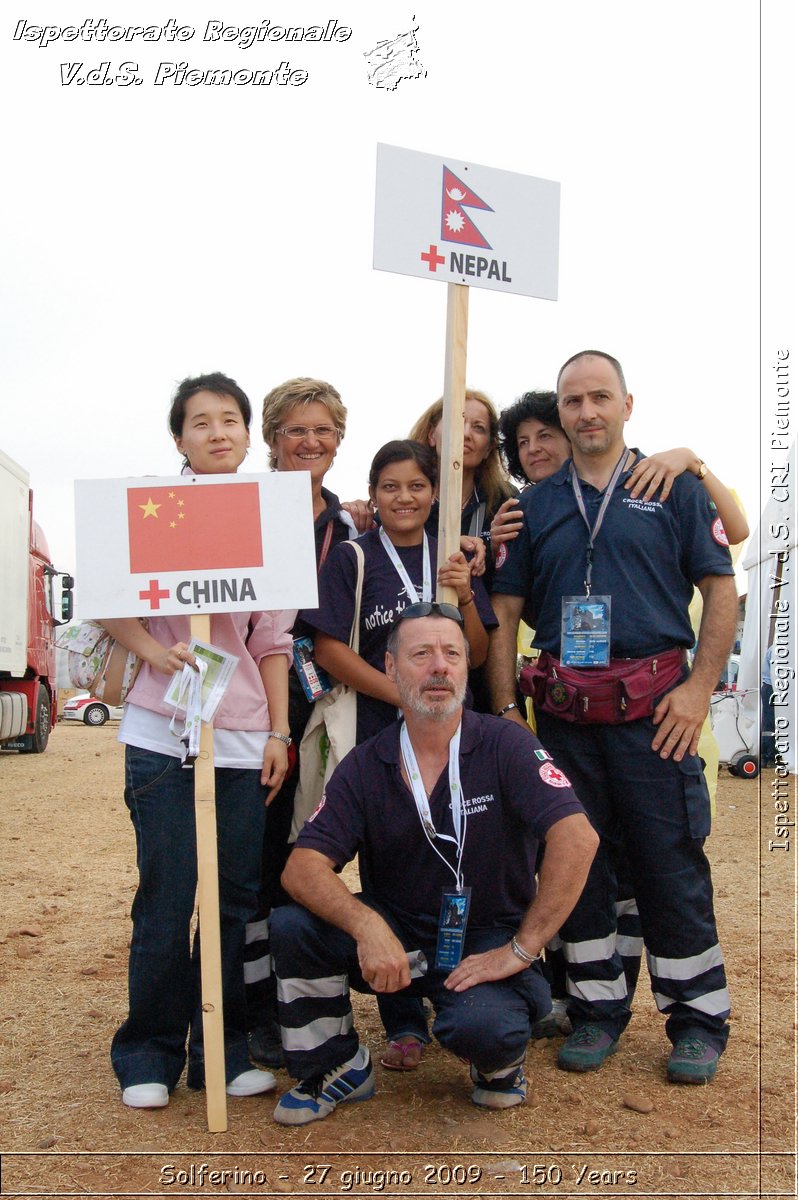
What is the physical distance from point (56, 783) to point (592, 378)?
465 inches

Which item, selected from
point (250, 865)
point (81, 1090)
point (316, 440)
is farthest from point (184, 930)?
point (316, 440)

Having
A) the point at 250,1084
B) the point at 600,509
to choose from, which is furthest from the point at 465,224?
the point at 250,1084

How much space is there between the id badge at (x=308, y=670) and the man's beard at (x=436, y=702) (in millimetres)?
571

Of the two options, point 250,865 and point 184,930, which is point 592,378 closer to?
point 250,865

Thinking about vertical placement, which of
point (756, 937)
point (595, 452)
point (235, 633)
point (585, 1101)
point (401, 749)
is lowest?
point (756, 937)

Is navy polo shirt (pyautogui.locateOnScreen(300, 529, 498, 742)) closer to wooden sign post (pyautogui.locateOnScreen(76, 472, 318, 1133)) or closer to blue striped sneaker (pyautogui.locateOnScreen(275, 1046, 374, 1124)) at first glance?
wooden sign post (pyautogui.locateOnScreen(76, 472, 318, 1133))

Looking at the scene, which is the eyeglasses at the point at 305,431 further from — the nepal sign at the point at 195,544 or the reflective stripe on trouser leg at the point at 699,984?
the reflective stripe on trouser leg at the point at 699,984

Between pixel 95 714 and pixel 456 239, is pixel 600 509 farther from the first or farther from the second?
pixel 95 714

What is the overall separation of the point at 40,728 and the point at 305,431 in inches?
601

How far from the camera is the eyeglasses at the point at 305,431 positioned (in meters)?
4.03

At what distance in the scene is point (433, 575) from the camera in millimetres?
3895

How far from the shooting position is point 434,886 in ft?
11.0

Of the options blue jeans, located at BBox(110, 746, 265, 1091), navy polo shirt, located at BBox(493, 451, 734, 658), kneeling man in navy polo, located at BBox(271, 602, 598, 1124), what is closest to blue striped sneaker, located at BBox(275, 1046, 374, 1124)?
kneeling man in navy polo, located at BBox(271, 602, 598, 1124)

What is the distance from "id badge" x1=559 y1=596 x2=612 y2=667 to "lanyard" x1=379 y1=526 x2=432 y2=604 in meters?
0.51
